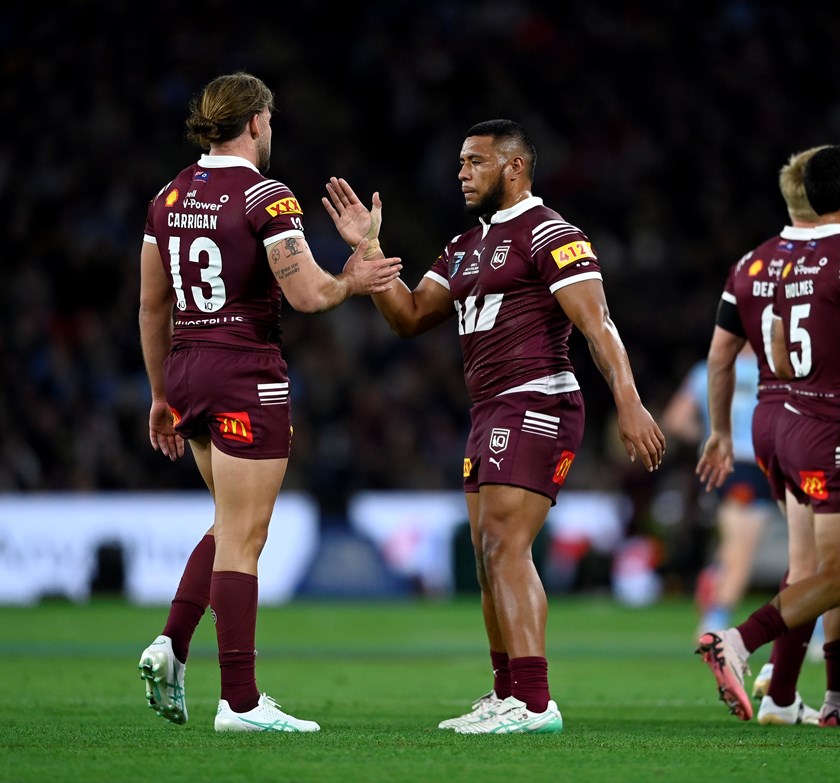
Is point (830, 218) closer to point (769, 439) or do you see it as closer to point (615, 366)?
point (769, 439)

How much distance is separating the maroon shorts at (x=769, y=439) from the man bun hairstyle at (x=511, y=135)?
1.66 meters

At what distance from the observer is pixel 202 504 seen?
53.4ft

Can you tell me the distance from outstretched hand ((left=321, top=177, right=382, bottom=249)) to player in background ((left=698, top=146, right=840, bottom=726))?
6.25 ft

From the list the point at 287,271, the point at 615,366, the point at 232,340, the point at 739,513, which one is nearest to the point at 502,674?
the point at 615,366

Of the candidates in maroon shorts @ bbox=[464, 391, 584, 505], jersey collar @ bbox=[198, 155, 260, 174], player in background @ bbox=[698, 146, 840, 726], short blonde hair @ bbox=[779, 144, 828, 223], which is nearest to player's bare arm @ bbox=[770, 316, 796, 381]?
player in background @ bbox=[698, 146, 840, 726]

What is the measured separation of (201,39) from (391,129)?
3.13 metres

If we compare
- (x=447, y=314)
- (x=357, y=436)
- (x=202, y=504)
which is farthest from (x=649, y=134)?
(x=447, y=314)

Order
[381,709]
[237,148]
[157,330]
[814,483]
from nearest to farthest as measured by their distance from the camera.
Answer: [237,148] → [157,330] → [814,483] → [381,709]

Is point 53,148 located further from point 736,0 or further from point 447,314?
point 447,314

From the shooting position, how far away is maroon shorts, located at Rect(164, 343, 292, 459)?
19.8 feet

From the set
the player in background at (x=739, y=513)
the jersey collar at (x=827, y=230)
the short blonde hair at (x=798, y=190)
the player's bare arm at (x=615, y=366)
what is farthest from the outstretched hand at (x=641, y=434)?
the player in background at (x=739, y=513)

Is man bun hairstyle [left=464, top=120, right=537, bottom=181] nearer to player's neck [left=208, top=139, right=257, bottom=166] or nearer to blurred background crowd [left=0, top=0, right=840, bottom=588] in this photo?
player's neck [left=208, top=139, right=257, bottom=166]

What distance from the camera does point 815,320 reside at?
682 cm

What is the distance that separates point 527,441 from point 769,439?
1546 mm
